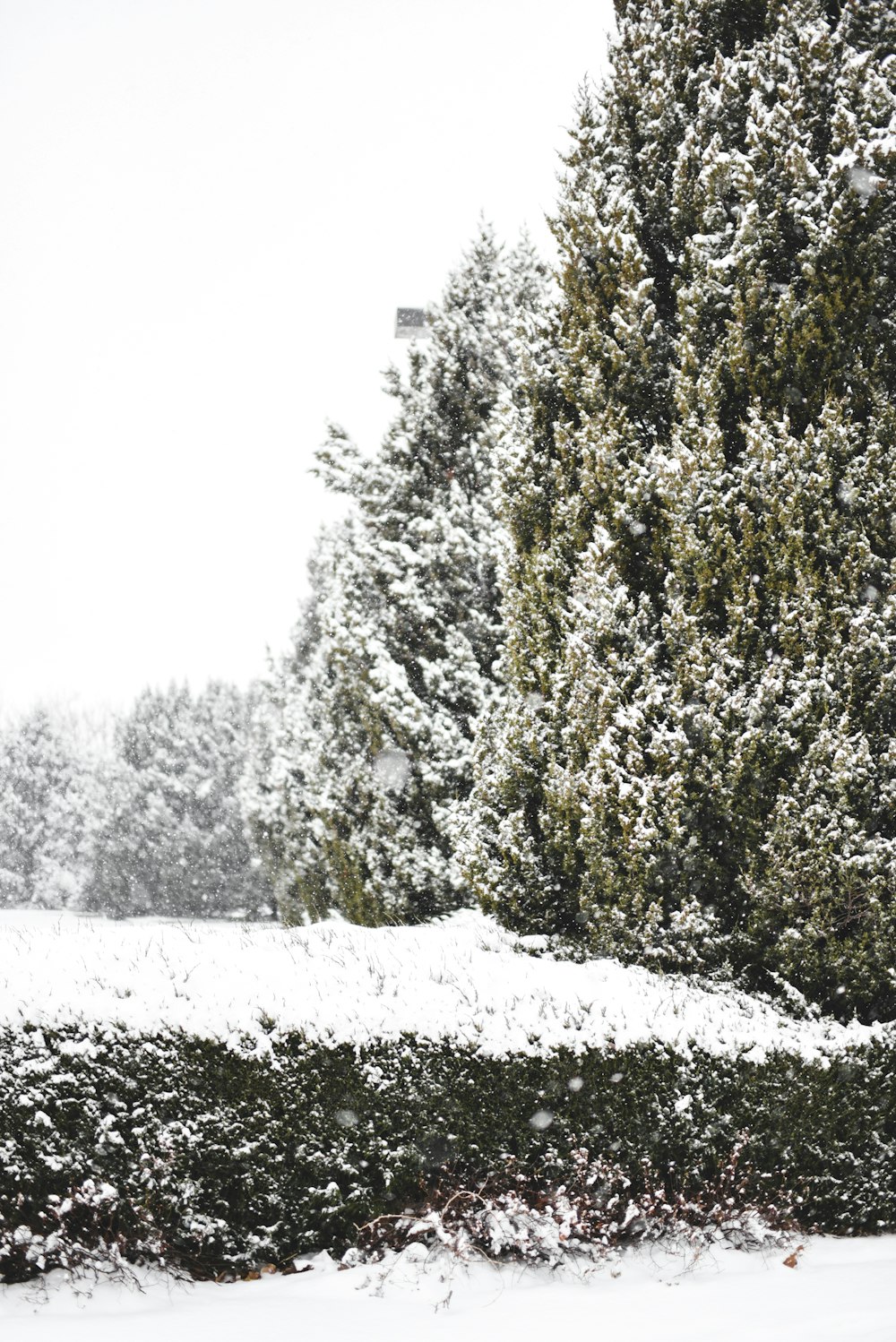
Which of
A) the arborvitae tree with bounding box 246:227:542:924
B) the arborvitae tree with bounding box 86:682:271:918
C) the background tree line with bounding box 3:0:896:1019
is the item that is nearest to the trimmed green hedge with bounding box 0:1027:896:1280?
the background tree line with bounding box 3:0:896:1019

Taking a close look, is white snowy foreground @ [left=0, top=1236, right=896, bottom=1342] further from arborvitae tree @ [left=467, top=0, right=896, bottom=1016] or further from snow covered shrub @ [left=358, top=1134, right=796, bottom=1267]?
arborvitae tree @ [left=467, top=0, right=896, bottom=1016]

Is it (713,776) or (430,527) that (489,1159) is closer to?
(713,776)

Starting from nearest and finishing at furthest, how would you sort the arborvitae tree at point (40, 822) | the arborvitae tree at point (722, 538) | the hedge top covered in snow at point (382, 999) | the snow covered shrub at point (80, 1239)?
Result: the snow covered shrub at point (80, 1239) → the hedge top covered in snow at point (382, 999) → the arborvitae tree at point (722, 538) → the arborvitae tree at point (40, 822)

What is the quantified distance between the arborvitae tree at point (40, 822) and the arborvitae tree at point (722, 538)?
85.2 feet

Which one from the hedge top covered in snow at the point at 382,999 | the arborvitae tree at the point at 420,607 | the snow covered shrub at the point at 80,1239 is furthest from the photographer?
the arborvitae tree at the point at 420,607

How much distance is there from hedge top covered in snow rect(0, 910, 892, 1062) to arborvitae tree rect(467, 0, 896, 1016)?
21.2 inches

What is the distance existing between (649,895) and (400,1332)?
233 cm

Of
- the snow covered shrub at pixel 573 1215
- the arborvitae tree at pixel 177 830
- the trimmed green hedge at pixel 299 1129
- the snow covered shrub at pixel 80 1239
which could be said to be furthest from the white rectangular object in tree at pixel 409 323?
the arborvitae tree at pixel 177 830

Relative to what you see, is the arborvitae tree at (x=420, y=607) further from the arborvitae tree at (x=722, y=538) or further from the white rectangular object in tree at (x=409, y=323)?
the arborvitae tree at (x=722, y=538)

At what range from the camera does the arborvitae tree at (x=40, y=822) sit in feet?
92.3

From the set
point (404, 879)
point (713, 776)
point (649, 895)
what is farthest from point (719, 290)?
point (404, 879)

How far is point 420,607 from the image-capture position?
8312mm

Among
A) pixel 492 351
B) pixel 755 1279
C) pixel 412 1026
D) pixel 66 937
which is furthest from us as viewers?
pixel 492 351

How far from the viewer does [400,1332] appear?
311 centimetres
